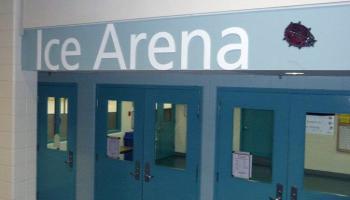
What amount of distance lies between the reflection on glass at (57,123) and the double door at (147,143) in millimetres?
699

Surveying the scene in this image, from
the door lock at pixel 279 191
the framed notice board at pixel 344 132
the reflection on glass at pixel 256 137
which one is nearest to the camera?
the framed notice board at pixel 344 132

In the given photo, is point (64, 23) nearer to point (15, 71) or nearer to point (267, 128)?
point (15, 71)

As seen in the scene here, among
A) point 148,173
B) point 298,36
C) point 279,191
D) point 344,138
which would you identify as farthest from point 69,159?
point 298,36

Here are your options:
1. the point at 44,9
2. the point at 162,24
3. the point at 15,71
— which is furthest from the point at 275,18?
the point at 15,71

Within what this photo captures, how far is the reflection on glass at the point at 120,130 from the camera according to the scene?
4.68 m

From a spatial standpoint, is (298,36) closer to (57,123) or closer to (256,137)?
(256,137)

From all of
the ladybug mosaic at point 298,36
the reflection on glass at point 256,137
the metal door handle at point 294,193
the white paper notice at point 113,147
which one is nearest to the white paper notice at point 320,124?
the reflection on glass at point 256,137

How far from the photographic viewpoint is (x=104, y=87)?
479cm

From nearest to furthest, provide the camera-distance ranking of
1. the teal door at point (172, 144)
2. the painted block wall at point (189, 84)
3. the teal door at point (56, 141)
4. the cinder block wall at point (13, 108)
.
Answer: the cinder block wall at point (13, 108) → the painted block wall at point (189, 84) → the teal door at point (172, 144) → the teal door at point (56, 141)

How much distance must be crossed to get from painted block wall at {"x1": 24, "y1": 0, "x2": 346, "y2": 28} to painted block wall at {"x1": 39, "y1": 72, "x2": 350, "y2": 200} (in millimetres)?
1430

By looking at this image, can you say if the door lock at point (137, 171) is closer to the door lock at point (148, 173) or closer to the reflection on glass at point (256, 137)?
the door lock at point (148, 173)

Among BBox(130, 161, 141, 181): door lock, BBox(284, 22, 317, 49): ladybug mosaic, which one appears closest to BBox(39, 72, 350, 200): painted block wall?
BBox(130, 161, 141, 181): door lock

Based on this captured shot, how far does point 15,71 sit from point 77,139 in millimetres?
2600

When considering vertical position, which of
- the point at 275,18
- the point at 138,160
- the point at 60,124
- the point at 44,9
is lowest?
the point at 138,160
